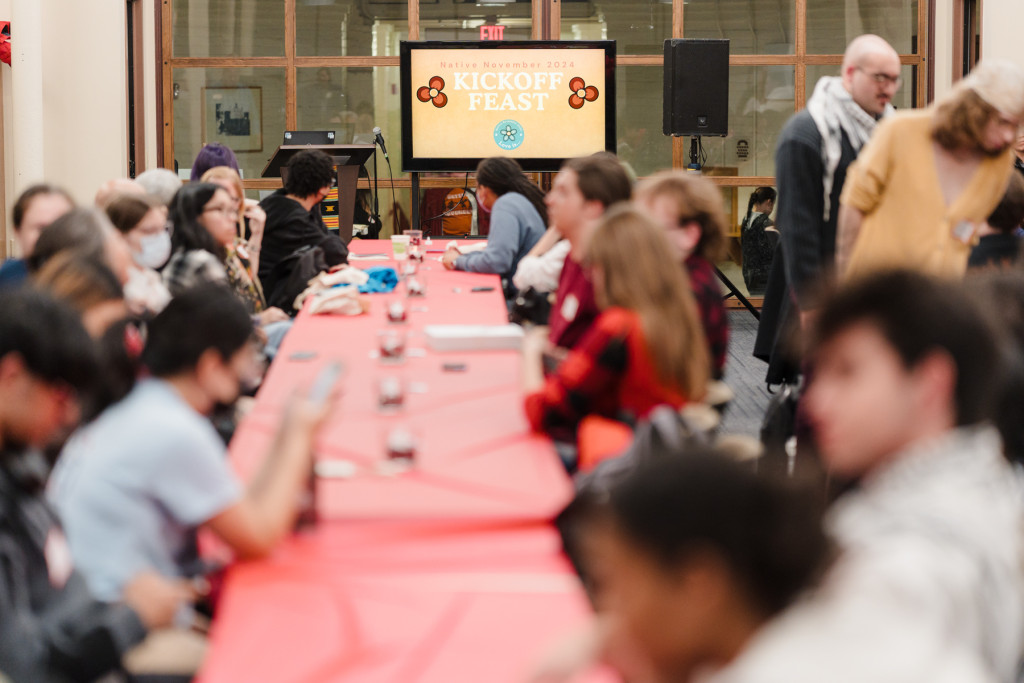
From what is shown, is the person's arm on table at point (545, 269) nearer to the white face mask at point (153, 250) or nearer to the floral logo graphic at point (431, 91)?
the white face mask at point (153, 250)

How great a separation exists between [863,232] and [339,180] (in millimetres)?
4765

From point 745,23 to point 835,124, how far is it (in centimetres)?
602

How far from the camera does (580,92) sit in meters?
8.00

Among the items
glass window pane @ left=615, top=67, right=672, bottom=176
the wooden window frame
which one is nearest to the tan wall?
the wooden window frame

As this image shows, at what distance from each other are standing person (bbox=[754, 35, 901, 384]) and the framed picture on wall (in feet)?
21.0

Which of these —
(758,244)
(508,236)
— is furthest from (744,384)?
(758,244)

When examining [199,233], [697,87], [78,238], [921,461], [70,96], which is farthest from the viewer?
[70,96]

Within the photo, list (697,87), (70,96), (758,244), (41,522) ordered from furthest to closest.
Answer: (758,244), (70,96), (697,87), (41,522)

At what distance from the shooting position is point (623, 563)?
821 millimetres

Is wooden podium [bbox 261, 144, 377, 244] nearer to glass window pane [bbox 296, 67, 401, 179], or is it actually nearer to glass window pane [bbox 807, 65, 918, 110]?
glass window pane [bbox 296, 67, 401, 179]

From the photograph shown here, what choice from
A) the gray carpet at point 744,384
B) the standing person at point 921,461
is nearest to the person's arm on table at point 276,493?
the standing person at point 921,461

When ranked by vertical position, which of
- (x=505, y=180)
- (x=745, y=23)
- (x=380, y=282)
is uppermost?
(x=745, y=23)

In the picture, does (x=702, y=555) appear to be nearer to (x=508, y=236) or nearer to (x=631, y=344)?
(x=631, y=344)

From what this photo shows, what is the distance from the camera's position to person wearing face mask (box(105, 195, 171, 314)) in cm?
365
